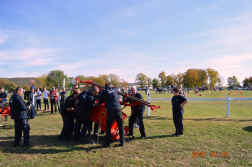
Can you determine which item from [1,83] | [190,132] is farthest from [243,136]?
[1,83]

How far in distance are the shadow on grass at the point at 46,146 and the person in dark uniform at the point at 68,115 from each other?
34 cm

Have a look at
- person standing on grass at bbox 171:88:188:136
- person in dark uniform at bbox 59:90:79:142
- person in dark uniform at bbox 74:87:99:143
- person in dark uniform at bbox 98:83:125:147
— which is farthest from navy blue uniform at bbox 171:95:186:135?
person in dark uniform at bbox 59:90:79:142

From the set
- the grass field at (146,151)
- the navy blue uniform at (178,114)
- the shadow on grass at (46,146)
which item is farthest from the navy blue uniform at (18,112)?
the navy blue uniform at (178,114)

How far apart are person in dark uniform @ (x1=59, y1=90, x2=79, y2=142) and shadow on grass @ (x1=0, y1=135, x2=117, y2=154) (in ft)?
1.10

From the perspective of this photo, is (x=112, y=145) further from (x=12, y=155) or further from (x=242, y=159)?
(x=242, y=159)

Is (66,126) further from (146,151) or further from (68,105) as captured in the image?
(146,151)

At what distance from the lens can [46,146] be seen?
5586 mm

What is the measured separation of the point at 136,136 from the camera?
6699 millimetres

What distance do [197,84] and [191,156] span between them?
79.9 metres

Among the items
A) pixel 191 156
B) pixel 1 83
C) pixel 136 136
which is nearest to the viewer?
pixel 191 156

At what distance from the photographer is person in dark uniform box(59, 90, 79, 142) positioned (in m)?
6.21

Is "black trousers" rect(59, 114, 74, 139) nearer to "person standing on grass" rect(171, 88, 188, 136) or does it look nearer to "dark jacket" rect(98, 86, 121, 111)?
"dark jacket" rect(98, 86, 121, 111)

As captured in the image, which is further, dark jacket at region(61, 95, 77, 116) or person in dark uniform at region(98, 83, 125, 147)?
dark jacket at region(61, 95, 77, 116)

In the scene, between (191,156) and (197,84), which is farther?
(197,84)
